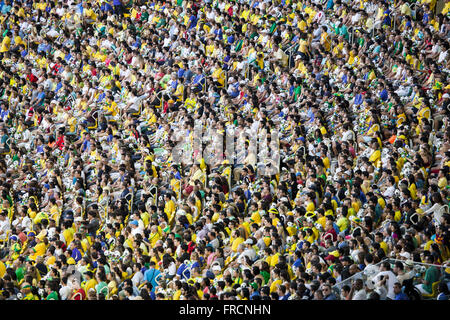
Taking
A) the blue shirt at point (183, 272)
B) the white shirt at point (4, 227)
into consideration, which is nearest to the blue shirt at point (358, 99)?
the blue shirt at point (183, 272)

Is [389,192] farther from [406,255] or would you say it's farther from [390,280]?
[390,280]

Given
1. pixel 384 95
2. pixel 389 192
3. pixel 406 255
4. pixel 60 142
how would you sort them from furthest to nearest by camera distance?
pixel 60 142 → pixel 384 95 → pixel 389 192 → pixel 406 255

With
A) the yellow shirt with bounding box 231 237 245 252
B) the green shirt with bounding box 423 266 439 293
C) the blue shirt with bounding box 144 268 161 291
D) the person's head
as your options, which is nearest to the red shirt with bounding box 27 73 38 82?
the blue shirt with bounding box 144 268 161 291

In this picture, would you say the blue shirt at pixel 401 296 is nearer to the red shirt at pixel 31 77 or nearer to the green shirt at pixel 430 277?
the green shirt at pixel 430 277

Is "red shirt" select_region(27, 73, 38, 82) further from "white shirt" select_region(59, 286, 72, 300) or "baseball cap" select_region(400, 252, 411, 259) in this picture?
"baseball cap" select_region(400, 252, 411, 259)

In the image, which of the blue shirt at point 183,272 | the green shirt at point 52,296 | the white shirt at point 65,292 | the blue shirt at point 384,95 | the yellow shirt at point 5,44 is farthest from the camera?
the yellow shirt at point 5,44

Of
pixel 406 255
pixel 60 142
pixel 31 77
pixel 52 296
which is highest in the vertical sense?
pixel 31 77

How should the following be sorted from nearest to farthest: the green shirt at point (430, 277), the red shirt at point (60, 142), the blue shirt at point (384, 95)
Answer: the green shirt at point (430, 277) → the blue shirt at point (384, 95) → the red shirt at point (60, 142)

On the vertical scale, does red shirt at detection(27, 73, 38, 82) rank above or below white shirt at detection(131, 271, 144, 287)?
above

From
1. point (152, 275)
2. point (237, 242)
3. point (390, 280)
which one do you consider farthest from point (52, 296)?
point (390, 280)

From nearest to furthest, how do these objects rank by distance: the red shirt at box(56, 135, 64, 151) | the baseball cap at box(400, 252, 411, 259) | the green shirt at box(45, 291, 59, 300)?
the baseball cap at box(400, 252, 411, 259) < the green shirt at box(45, 291, 59, 300) < the red shirt at box(56, 135, 64, 151)
